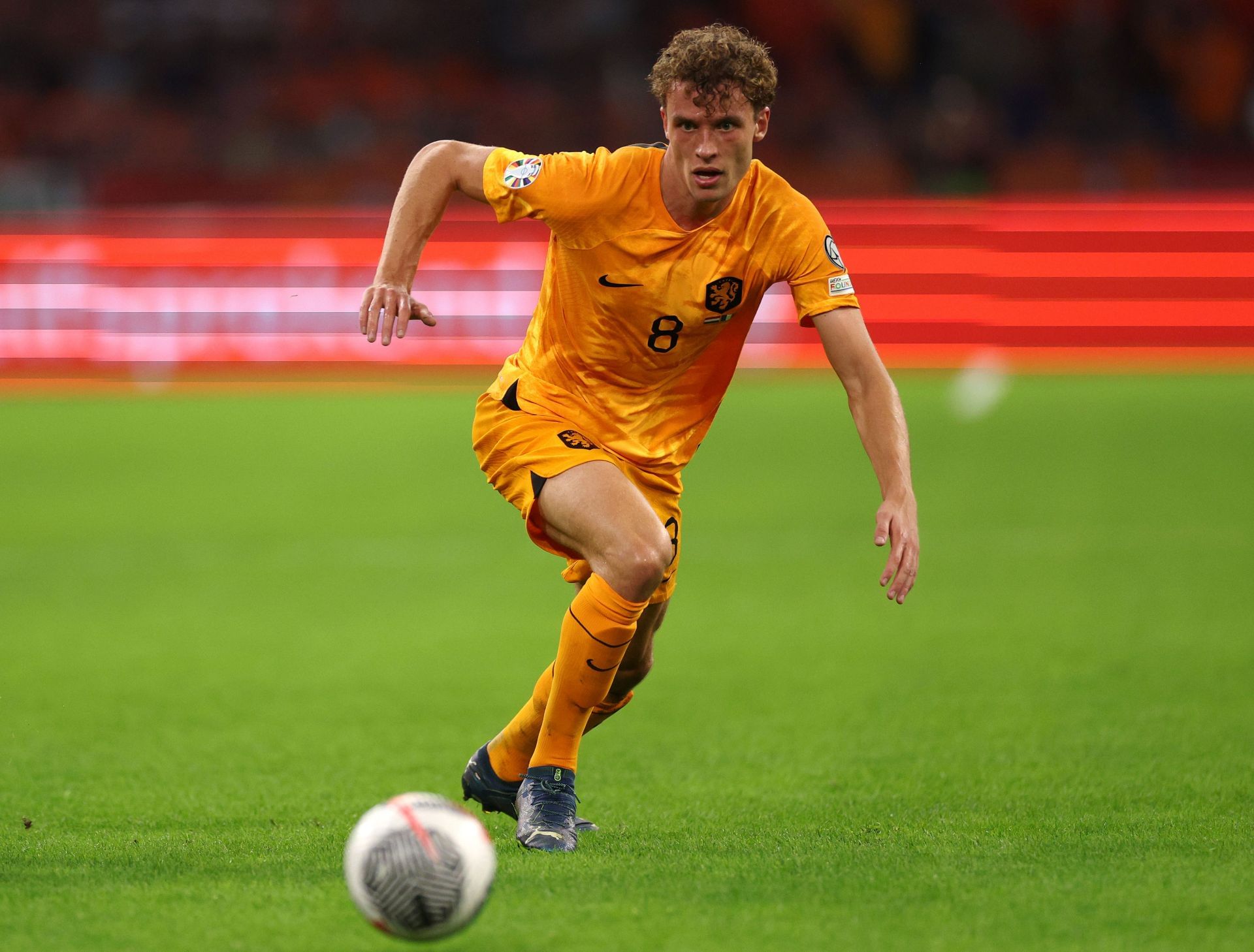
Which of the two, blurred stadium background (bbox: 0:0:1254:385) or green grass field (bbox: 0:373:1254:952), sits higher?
blurred stadium background (bbox: 0:0:1254:385)

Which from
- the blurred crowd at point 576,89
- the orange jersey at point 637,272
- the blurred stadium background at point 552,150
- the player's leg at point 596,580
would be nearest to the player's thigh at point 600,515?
the player's leg at point 596,580

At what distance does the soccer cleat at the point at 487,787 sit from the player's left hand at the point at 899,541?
3.74ft

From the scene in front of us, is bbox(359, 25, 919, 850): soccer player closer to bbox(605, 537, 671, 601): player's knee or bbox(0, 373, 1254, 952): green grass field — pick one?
bbox(605, 537, 671, 601): player's knee

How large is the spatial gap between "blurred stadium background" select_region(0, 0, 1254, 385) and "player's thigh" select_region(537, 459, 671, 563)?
9645 millimetres

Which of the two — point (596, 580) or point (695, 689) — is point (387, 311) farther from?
Result: point (695, 689)

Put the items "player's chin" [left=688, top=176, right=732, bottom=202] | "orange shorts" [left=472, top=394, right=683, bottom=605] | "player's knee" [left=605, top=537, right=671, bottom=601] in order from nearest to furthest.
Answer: "player's knee" [left=605, top=537, right=671, bottom=601] → "player's chin" [left=688, top=176, right=732, bottom=202] → "orange shorts" [left=472, top=394, right=683, bottom=605]

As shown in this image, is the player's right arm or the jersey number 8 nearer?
the player's right arm

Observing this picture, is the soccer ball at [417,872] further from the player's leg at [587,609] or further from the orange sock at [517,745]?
the orange sock at [517,745]

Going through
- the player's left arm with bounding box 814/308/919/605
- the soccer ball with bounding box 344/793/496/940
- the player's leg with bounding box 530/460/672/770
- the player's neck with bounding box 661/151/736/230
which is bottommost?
the soccer ball with bounding box 344/793/496/940

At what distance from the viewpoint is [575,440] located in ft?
14.4

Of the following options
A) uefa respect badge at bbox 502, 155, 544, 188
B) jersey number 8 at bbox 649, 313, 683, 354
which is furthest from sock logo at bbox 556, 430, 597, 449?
uefa respect badge at bbox 502, 155, 544, 188

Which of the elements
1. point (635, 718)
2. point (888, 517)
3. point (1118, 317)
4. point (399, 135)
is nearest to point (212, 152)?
point (399, 135)

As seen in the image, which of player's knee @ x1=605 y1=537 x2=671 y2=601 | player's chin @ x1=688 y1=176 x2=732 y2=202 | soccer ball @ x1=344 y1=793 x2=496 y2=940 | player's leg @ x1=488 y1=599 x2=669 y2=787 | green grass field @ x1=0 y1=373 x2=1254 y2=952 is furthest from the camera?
player's leg @ x1=488 y1=599 x2=669 y2=787

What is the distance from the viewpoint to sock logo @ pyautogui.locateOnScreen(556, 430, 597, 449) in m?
4.35
